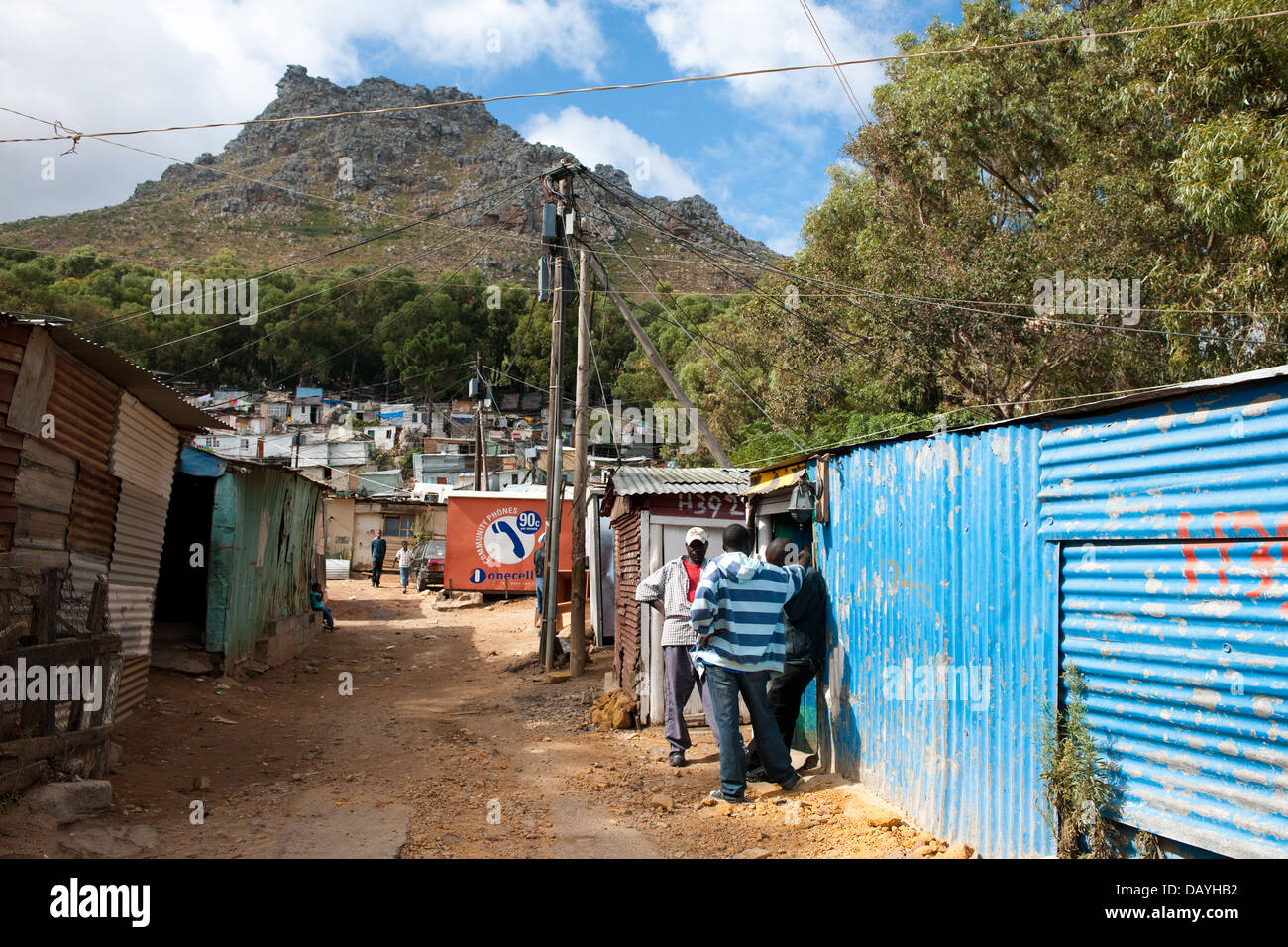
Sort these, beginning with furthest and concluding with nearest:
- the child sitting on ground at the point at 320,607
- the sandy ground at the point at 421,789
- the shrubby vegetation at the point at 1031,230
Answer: the child sitting on ground at the point at 320,607 → the shrubby vegetation at the point at 1031,230 → the sandy ground at the point at 421,789

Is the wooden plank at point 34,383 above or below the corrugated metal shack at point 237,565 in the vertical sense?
above

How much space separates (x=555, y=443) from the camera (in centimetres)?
1321

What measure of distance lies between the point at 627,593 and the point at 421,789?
4.49m

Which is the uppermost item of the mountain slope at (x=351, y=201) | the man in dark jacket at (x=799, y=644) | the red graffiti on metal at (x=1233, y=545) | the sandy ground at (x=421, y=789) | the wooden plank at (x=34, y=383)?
the mountain slope at (x=351, y=201)

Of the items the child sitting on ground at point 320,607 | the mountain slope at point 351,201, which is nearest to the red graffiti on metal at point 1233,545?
the child sitting on ground at point 320,607

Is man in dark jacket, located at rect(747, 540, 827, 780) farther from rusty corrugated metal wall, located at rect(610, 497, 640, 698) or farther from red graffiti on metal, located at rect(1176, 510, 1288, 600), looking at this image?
red graffiti on metal, located at rect(1176, 510, 1288, 600)

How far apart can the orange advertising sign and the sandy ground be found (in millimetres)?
10919

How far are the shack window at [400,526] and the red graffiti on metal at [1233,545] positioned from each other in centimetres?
3492

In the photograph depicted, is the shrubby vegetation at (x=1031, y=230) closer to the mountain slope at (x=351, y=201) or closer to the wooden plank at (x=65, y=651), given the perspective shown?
the wooden plank at (x=65, y=651)

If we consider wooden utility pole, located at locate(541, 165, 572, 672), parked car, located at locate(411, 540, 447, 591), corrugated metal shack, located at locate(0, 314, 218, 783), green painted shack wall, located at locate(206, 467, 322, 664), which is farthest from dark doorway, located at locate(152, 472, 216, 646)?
parked car, located at locate(411, 540, 447, 591)

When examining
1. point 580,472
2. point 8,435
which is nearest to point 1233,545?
point 8,435

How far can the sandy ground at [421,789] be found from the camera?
532cm
